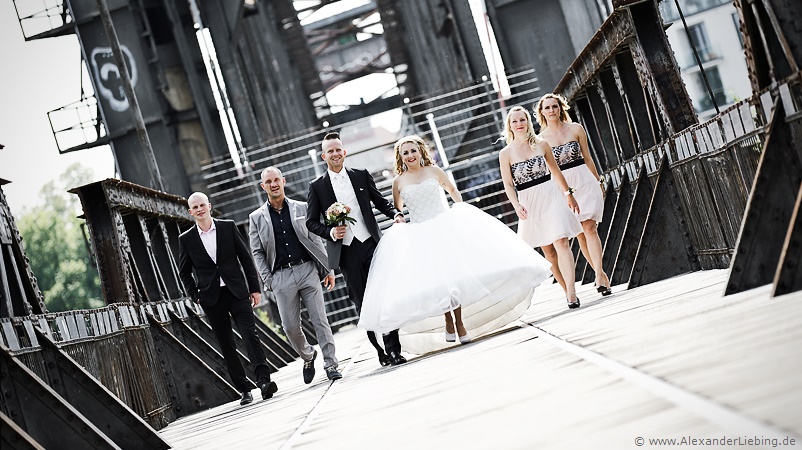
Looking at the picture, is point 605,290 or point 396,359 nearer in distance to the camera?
point 396,359

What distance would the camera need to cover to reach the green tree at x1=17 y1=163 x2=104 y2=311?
102938 millimetres

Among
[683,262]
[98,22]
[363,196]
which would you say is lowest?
[683,262]

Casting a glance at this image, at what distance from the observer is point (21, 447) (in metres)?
5.79

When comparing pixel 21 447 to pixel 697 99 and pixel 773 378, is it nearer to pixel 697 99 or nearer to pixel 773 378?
pixel 773 378

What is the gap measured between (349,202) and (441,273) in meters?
1.26

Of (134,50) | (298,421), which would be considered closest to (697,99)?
(134,50)

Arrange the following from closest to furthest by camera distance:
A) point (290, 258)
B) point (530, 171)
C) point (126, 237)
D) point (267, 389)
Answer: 1. point (267, 389)
2. point (290, 258)
3. point (530, 171)
4. point (126, 237)

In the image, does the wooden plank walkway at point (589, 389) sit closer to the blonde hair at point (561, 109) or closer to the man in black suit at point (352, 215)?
the man in black suit at point (352, 215)

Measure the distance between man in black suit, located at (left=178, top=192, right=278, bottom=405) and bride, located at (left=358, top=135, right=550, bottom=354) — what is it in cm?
165

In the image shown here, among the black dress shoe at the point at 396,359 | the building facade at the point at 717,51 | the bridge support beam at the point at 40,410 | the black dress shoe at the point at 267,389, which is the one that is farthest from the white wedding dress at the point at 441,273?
the building facade at the point at 717,51

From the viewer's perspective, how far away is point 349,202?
10.8 meters

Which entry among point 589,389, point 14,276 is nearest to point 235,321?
point 14,276

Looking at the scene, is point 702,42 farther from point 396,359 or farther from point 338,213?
point 396,359

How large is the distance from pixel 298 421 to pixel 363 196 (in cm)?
387
